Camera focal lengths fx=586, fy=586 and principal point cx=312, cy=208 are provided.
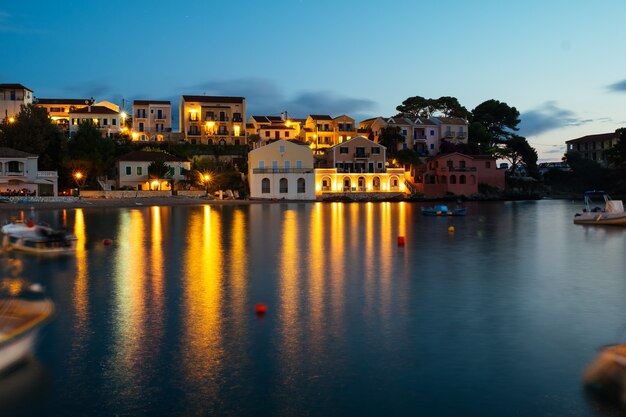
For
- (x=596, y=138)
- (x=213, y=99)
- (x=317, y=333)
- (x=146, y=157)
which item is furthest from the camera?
(x=596, y=138)

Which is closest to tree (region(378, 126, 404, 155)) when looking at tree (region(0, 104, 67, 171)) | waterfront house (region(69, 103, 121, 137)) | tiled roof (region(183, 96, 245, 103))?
tiled roof (region(183, 96, 245, 103))

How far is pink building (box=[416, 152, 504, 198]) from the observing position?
3231 inches

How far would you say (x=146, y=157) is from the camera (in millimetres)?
69938

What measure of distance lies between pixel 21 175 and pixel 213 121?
30.9 meters

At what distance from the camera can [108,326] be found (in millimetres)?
12609

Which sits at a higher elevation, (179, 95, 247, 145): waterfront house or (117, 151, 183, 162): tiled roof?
(179, 95, 247, 145): waterfront house

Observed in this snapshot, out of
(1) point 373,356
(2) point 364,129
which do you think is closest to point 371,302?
(1) point 373,356

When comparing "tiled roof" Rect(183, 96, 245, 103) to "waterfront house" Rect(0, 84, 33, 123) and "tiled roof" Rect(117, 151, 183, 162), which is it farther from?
"waterfront house" Rect(0, 84, 33, 123)

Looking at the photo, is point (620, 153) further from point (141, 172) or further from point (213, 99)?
point (141, 172)

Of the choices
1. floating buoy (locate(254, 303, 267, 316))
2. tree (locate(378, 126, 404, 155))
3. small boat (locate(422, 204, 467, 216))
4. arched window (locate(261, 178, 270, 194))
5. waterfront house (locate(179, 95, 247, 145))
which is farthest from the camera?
waterfront house (locate(179, 95, 247, 145))

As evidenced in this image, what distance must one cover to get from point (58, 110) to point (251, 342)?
311 ft

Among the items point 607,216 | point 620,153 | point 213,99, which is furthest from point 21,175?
point 620,153

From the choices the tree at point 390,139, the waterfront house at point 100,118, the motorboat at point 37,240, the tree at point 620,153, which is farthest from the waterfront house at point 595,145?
the motorboat at point 37,240

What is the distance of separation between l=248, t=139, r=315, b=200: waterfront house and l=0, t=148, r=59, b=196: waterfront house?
76.9ft
